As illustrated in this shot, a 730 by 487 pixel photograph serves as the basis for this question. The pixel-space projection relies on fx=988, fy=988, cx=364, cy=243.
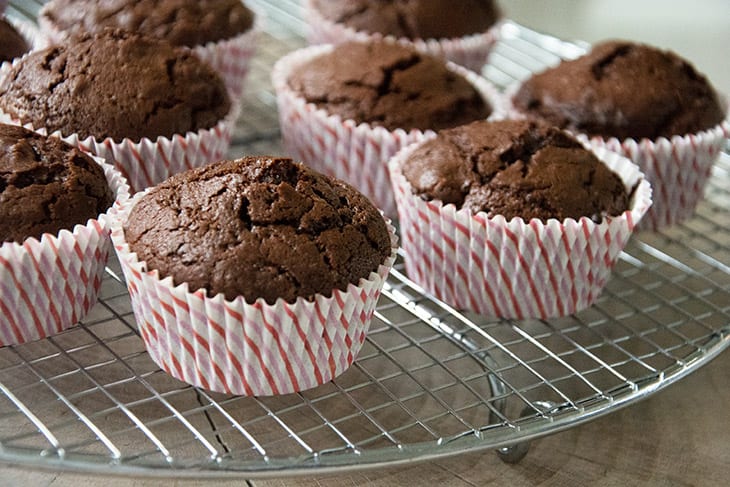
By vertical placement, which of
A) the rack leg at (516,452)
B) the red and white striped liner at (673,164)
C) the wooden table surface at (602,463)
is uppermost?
the red and white striped liner at (673,164)

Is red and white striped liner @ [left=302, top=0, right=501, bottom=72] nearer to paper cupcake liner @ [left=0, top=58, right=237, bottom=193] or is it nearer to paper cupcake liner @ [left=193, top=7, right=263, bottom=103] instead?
paper cupcake liner @ [left=193, top=7, right=263, bottom=103]

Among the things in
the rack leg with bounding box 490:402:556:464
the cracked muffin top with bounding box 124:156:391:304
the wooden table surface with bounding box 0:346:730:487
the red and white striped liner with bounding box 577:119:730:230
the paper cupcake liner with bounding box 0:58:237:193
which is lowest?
the wooden table surface with bounding box 0:346:730:487

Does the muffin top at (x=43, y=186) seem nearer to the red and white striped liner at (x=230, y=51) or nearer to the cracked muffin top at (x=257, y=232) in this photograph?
the cracked muffin top at (x=257, y=232)

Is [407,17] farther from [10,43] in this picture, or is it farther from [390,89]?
[10,43]

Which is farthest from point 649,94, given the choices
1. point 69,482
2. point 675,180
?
point 69,482

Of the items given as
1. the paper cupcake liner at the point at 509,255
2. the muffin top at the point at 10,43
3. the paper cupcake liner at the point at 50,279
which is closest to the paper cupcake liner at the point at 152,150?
the muffin top at the point at 10,43

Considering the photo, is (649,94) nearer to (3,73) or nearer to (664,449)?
(664,449)

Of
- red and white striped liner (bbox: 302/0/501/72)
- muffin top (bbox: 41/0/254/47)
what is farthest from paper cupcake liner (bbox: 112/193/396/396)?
red and white striped liner (bbox: 302/0/501/72)
